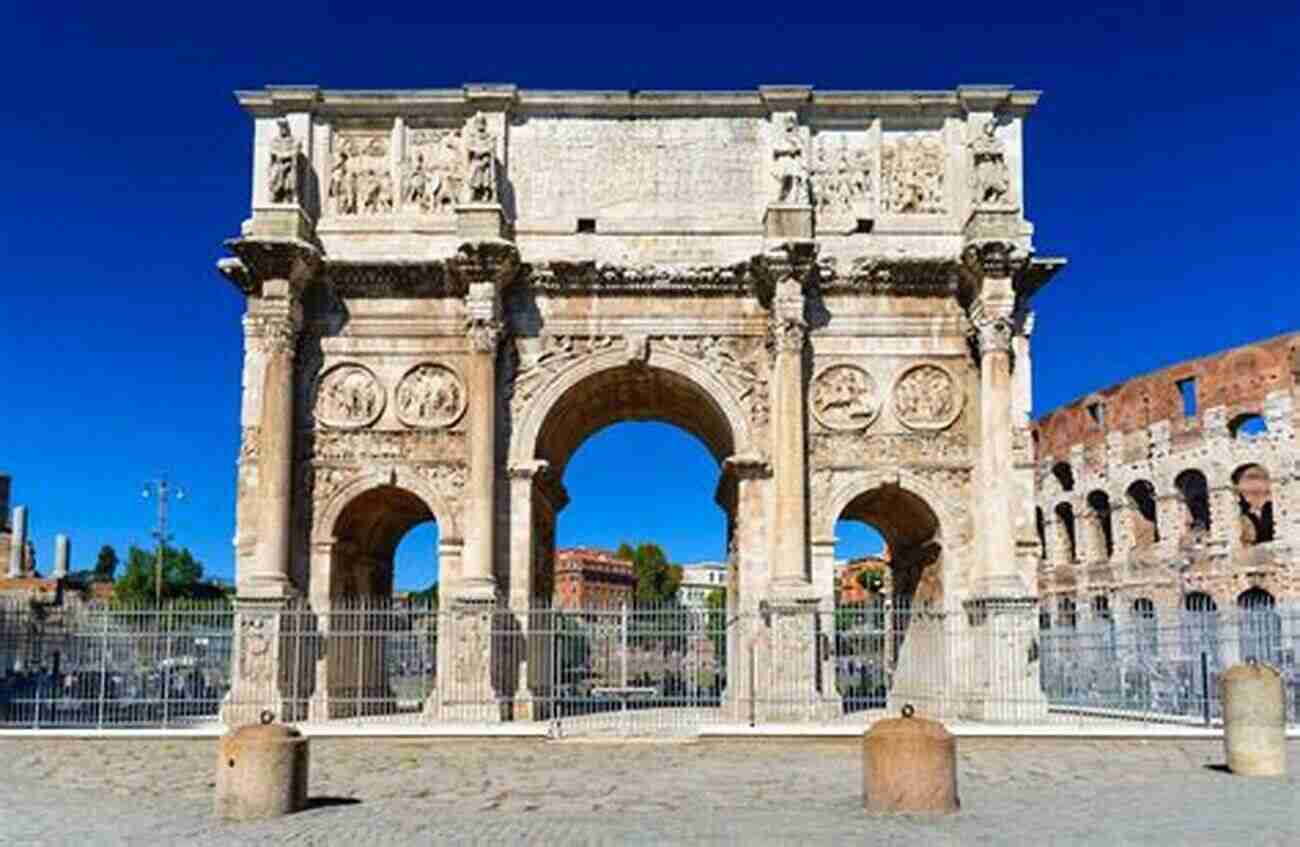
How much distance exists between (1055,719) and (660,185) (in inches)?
374

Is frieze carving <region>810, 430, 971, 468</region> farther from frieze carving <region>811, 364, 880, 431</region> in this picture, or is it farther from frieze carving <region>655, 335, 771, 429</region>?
frieze carving <region>655, 335, 771, 429</region>

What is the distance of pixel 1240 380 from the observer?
30.1m

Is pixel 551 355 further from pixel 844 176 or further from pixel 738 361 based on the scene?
pixel 844 176

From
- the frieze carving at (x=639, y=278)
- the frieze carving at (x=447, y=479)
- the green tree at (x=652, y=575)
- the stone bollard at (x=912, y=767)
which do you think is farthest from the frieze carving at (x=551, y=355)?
the green tree at (x=652, y=575)

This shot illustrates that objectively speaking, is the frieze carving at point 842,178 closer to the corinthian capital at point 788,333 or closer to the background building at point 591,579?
the corinthian capital at point 788,333

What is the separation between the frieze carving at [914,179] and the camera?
19.7 metres

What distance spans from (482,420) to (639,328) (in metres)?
2.71

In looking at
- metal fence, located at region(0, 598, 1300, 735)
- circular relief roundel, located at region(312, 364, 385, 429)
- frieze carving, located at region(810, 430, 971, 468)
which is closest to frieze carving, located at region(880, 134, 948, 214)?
frieze carving, located at region(810, 430, 971, 468)

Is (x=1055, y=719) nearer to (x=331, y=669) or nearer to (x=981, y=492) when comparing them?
(x=981, y=492)

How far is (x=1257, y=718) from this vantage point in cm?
1148

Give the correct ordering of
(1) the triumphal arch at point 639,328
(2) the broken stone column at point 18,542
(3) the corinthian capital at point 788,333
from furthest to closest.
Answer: (2) the broken stone column at point 18,542, (3) the corinthian capital at point 788,333, (1) the triumphal arch at point 639,328

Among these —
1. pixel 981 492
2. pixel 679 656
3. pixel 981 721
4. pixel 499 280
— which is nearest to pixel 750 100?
pixel 499 280

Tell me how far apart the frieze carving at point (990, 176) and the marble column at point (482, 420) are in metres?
7.12

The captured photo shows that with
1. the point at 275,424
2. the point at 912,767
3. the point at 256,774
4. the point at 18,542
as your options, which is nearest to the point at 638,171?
the point at 275,424
